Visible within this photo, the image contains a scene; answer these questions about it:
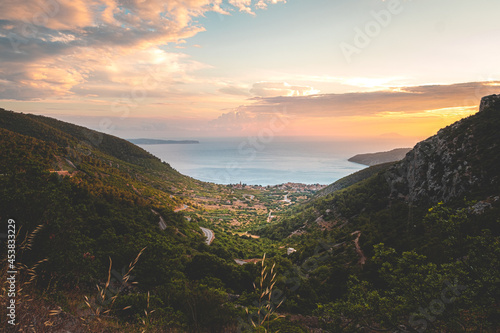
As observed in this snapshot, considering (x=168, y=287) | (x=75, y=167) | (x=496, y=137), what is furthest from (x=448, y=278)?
(x=75, y=167)

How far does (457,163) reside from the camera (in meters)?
31.0

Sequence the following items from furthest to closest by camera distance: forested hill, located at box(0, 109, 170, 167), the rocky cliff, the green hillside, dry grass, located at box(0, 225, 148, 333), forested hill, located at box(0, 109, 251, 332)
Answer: forested hill, located at box(0, 109, 170, 167)
the rocky cliff
the green hillside
forested hill, located at box(0, 109, 251, 332)
dry grass, located at box(0, 225, 148, 333)

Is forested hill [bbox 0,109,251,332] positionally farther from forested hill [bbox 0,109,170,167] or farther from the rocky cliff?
forested hill [bbox 0,109,170,167]

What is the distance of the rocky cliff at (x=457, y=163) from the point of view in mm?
26406

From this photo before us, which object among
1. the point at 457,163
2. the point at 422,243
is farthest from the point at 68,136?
the point at 457,163

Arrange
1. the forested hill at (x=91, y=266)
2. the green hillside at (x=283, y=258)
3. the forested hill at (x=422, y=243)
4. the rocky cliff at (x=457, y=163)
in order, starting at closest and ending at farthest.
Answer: the forested hill at (x=91, y=266)
the green hillside at (x=283, y=258)
the forested hill at (x=422, y=243)
the rocky cliff at (x=457, y=163)

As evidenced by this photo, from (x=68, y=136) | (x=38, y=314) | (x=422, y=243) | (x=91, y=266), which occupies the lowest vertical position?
(x=422, y=243)

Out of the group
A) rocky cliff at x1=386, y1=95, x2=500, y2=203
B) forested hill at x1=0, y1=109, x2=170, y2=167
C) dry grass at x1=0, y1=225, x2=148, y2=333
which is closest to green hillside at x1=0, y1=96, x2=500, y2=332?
dry grass at x1=0, y1=225, x2=148, y2=333

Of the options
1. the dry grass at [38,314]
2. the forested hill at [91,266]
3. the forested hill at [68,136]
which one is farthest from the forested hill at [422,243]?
the forested hill at [68,136]

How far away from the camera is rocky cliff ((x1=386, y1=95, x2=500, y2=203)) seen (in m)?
26.4

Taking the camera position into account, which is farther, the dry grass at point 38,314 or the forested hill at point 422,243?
the forested hill at point 422,243

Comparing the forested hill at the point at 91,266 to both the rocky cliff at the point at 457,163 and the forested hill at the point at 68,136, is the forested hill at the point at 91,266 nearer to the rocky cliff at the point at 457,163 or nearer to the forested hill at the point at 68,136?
the rocky cliff at the point at 457,163

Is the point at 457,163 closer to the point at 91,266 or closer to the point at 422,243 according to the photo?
the point at 422,243

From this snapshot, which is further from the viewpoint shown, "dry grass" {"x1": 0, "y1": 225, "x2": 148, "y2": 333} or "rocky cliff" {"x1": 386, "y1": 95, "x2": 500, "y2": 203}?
"rocky cliff" {"x1": 386, "y1": 95, "x2": 500, "y2": 203}
